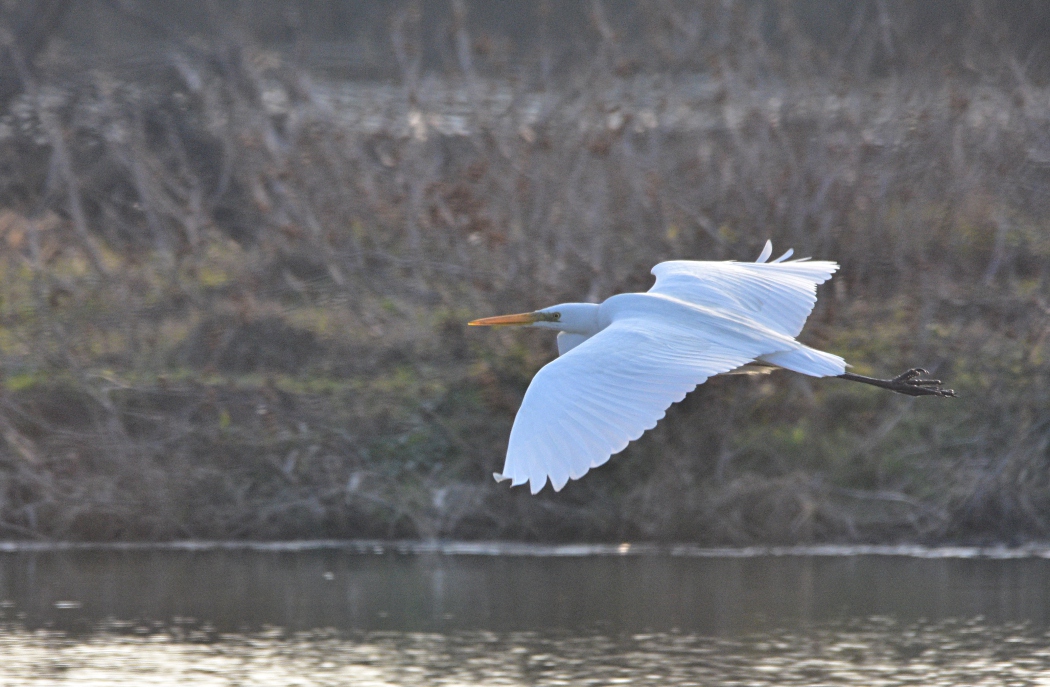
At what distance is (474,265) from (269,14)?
3952mm

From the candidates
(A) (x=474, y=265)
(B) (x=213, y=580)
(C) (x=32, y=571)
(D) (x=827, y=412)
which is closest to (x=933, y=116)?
(D) (x=827, y=412)

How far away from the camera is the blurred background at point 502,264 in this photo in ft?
30.6

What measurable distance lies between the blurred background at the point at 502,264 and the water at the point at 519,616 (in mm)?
411

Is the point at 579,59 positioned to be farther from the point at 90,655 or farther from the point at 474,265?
the point at 90,655

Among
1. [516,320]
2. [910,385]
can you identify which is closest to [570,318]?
[516,320]

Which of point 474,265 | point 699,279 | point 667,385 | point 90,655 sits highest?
point 474,265

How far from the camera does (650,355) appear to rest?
5.06m

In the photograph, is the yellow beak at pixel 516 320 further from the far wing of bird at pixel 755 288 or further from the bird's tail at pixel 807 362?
the bird's tail at pixel 807 362

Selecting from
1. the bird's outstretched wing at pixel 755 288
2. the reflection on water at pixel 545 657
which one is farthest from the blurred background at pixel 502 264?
the bird's outstretched wing at pixel 755 288

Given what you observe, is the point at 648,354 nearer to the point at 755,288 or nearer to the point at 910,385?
the point at 755,288

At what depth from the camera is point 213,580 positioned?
8.42 m

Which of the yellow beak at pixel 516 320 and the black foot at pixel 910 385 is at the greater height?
the yellow beak at pixel 516 320

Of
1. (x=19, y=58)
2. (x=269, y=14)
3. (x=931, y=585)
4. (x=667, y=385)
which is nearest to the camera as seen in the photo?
(x=667, y=385)

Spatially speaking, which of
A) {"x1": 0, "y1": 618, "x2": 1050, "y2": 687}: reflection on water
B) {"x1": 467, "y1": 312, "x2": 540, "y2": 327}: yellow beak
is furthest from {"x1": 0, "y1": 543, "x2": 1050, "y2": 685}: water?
{"x1": 467, "y1": 312, "x2": 540, "y2": 327}: yellow beak
